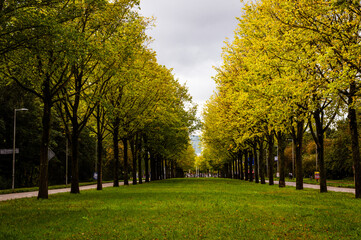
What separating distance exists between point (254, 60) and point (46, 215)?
1603cm

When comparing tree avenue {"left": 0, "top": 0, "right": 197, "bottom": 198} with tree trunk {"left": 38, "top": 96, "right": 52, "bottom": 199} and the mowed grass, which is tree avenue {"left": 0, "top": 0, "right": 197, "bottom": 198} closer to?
tree trunk {"left": 38, "top": 96, "right": 52, "bottom": 199}

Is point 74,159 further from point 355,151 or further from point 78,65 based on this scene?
point 355,151

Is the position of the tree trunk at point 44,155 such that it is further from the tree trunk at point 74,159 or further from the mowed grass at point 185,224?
the mowed grass at point 185,224

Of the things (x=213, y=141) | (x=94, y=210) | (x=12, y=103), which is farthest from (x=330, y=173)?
(x=94, y=210)

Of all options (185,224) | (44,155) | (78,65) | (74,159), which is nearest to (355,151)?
(185,224)

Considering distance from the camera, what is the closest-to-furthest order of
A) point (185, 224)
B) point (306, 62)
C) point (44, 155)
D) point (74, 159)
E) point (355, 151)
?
point (185, 224)
point (306, 62)
point (355, 151)
point (44, 155)
point (74, 159)

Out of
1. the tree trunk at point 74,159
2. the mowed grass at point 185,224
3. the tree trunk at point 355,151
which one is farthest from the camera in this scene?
the tree trunk at point 74,159

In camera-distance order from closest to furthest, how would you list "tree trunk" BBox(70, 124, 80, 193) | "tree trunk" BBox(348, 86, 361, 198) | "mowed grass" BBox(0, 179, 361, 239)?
"mowed grass" BBox(0, 179, 361, 239), "tree trunk" BBox(348, 86, 361, 198), "tree trunk" BBox(70, 124, 80, 193)

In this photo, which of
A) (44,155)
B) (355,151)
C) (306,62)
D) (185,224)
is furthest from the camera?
(44,155)

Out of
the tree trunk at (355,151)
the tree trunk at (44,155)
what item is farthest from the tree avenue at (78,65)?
the tree trunk at (355,151)

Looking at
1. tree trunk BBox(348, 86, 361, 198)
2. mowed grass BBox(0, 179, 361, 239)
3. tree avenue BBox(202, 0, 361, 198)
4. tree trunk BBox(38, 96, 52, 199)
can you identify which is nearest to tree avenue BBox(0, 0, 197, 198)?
tree trunk BBox(38, 96, 52, 199)

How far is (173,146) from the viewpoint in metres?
48.1

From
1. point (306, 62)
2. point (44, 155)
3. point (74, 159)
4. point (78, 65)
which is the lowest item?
point (74, 159)

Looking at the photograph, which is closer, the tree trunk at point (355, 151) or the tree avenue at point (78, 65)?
the tree avenue at point (78, 65)
